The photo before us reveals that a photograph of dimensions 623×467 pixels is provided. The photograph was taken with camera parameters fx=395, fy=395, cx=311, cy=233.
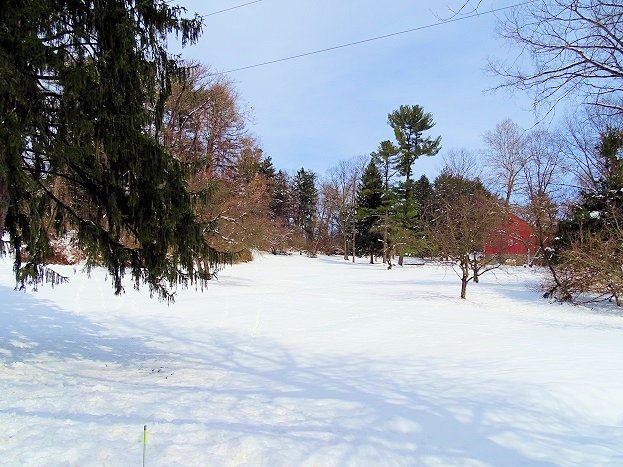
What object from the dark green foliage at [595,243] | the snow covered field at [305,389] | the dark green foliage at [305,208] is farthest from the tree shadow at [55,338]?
the dark green foliage at [305,208]

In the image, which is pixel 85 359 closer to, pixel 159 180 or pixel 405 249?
pixel 159 180

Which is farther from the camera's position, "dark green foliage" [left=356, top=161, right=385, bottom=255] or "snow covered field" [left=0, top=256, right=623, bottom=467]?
"dark green foliage" [left=356, top=161, right=385, bottom=255]

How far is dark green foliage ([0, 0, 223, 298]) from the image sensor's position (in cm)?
401

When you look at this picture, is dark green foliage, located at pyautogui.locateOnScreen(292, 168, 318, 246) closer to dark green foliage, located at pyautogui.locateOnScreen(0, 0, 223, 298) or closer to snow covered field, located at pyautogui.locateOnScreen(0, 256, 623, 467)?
snow covered field, located at pyautogui.locateOnScreen(0, 256, 623, 467)

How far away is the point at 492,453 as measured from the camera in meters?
3.44

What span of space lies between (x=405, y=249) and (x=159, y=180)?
31.7 metres

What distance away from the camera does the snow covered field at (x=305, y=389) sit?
129 inches

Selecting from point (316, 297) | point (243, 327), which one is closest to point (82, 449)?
point (243, 327)

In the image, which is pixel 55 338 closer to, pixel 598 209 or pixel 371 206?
pixel 598 209

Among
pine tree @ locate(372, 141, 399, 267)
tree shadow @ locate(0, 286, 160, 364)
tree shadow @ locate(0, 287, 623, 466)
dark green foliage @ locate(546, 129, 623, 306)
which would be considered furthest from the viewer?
pine tree @ locate(372, 141, 399, 267)

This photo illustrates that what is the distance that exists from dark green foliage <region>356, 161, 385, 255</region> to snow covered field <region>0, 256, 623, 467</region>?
29500mm

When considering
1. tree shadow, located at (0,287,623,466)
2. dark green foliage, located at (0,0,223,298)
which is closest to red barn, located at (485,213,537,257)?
tree shadow, located at (0,287,623,466)

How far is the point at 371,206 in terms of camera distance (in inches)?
1679

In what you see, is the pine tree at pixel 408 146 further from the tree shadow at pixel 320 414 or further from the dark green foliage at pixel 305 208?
the tree shadow at pixel 320 414
